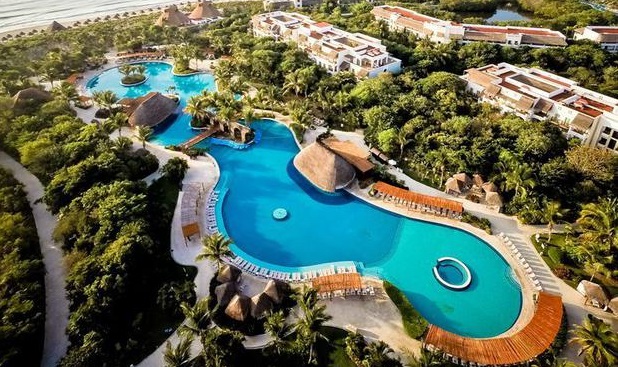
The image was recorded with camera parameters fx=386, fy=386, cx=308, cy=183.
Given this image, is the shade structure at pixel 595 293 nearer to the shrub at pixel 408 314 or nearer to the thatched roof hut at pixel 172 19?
the shrub at pixel 408 314

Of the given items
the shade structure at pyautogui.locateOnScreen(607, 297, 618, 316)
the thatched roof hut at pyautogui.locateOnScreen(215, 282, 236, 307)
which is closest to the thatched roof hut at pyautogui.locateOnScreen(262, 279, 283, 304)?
the thatched roof hut at pyautogui.locateOnScreen(215, 282, 236, 307)

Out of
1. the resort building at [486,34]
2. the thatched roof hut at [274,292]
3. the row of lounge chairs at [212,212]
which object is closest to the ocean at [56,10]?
the resort building at [486,34]

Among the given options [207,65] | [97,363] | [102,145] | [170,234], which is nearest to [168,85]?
[207,65]

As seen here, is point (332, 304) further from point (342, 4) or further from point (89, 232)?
point (342, 4)

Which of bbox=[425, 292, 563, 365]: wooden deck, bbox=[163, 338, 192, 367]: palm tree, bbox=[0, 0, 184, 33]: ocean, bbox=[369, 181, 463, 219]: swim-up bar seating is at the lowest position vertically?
bbox=[425, 292, 563, 365]: wooden deck

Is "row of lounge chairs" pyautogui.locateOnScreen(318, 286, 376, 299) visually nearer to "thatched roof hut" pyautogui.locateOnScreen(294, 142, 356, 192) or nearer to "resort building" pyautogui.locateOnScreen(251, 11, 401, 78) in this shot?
"thatched roof hut" pyautogui.locateOnScreen(294, 142, 356, 192)

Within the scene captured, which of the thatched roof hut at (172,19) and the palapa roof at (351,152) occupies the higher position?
the thatched roof hut at (172,19)
